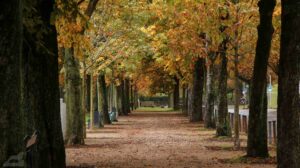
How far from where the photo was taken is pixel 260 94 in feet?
59.7

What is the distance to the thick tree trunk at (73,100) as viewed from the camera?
80.6 ft

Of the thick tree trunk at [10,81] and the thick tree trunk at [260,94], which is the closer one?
the thick tree trunk at [10,81]

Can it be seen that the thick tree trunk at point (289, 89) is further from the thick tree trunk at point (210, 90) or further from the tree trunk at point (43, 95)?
the thick tree trunk at point (210, 90)

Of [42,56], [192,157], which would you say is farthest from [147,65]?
[42,56]

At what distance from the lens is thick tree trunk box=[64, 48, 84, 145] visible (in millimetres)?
24562

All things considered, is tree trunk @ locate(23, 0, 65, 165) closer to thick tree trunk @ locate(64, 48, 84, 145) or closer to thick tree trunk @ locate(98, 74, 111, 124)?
thick tree trunk @ locate(64, 48, 84, 145)

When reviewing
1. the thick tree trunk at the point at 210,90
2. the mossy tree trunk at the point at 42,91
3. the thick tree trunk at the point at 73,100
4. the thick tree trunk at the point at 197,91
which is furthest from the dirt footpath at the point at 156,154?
the thick tree trunk at the point at 197,91

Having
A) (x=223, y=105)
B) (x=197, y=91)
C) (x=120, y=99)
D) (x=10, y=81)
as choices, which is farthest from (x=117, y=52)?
(x=10, y=81)

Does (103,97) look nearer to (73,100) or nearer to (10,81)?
(73,100)

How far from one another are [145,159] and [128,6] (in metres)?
14.2

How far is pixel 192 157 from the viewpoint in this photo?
19906 millimetres

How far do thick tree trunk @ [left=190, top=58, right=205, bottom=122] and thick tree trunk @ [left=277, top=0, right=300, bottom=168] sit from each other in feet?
107

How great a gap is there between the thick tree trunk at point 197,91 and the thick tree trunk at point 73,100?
2116 cm

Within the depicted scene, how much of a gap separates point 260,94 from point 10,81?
11368mm
